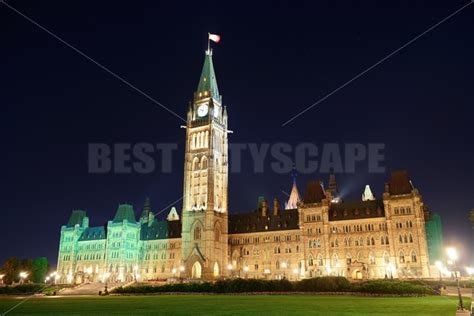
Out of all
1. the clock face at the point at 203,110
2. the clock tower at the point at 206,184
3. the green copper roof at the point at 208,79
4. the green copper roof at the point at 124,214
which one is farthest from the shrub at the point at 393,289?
the green copper roof at the point at 124,214

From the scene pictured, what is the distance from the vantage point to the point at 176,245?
398ft

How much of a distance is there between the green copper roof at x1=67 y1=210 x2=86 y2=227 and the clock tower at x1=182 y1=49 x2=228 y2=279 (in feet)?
148

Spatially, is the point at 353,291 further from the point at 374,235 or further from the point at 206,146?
the point at 206,146

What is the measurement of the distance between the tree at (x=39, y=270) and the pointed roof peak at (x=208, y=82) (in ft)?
225

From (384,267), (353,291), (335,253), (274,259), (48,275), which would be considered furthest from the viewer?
(48,275)

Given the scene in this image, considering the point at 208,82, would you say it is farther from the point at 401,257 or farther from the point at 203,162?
the point at 401,257

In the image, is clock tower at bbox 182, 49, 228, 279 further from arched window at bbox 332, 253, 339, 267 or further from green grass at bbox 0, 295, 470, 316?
green grass at bbox 0, 295, 470, 316

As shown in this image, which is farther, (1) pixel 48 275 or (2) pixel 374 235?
(1) pixel 48 275

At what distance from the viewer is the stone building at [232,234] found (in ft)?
289

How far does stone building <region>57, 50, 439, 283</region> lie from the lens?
88.1 metres

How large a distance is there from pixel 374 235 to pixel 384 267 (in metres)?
6.73

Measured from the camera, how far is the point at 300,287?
5575 cm

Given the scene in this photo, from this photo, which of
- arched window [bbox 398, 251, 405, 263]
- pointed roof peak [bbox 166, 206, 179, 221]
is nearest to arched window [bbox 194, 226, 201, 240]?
arched window [bbox 398, 251, 405, 263]

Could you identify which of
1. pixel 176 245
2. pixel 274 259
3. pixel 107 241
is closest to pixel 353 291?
pixel 274 259
